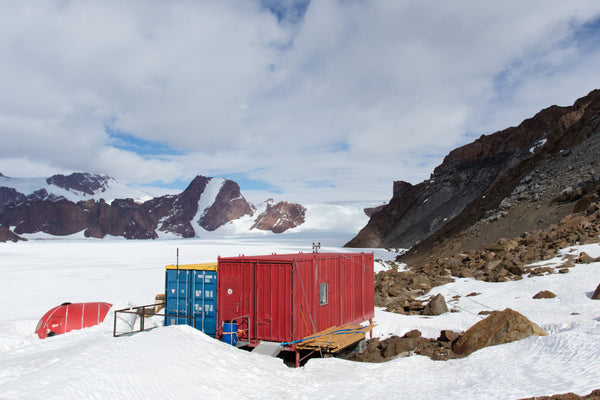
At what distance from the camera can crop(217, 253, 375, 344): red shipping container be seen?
1212cm

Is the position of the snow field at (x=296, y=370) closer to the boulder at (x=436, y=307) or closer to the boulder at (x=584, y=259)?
the boulder at (x=436, y=307)

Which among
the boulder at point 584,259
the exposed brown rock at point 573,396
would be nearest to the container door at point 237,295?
the exposed brown rock at point 573,396

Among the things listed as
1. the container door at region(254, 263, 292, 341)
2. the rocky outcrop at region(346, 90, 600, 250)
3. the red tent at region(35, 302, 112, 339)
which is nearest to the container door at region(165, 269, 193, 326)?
the container door at region(254, 263, 292, 341)

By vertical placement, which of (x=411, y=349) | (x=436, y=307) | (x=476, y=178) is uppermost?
(x=476, y=178)

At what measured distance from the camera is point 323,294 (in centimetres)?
1336

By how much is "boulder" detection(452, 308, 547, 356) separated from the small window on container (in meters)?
4.09

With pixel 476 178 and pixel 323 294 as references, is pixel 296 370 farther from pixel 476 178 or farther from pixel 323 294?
pixel 476 178

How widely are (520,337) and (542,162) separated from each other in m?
36.7

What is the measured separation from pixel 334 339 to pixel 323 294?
1.58 meters

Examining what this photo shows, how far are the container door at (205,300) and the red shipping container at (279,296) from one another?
1.01 ft

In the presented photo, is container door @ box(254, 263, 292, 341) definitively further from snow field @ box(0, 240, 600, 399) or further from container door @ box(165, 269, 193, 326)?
container door @ box(165, 269, 193, 326)

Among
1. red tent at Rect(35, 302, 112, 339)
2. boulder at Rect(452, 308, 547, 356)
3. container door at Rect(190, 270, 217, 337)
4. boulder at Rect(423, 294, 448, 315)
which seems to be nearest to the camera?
boulder at Rect(452, 308, 547, 356)

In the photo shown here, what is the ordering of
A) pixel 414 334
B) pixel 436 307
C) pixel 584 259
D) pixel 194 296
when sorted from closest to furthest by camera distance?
pixel 414 334 < pixel 194 296 < pixel 436 307 < pixel 584 259

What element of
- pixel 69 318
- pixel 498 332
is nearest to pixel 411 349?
pixel 498 332
